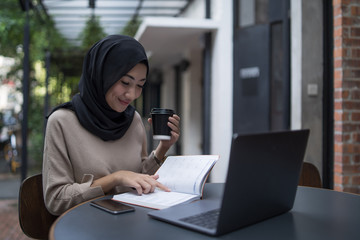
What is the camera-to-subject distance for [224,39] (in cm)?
584

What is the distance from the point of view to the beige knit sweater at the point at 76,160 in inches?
56.2

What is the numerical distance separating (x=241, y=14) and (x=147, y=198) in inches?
192

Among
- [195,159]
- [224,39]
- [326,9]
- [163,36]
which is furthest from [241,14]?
[195,159]

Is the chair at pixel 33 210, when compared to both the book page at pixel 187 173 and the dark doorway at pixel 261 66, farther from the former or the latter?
the dark doorway at pixel 261 66

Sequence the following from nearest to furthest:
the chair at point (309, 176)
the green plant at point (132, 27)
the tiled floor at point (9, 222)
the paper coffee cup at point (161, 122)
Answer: the paper coffee cup at point (161, 122) < the chair at point (309, 176) < the tiled floor at point (9, 222) < the green plant at point (132, 27)

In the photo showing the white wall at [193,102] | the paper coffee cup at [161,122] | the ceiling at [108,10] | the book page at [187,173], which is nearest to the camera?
the book page at [187,173]

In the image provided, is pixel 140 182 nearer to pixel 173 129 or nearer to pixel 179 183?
pixel 179 183

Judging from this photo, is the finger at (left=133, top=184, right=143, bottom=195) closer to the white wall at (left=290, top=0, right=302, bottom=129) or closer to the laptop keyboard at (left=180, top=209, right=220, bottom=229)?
the laptop keyboard at (left=180, top=209, right=220, bottom=229)

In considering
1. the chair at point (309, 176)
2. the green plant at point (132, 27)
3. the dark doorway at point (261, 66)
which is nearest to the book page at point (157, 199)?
the chair at point (309, 176)

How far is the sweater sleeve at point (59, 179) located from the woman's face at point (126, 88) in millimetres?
258

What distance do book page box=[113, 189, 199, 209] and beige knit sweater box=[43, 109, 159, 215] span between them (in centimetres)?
15

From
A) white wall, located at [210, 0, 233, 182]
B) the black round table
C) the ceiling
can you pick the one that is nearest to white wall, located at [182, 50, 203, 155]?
the ceiling

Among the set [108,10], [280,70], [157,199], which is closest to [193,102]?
[108,10]

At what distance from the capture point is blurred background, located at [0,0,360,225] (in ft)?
10.8
